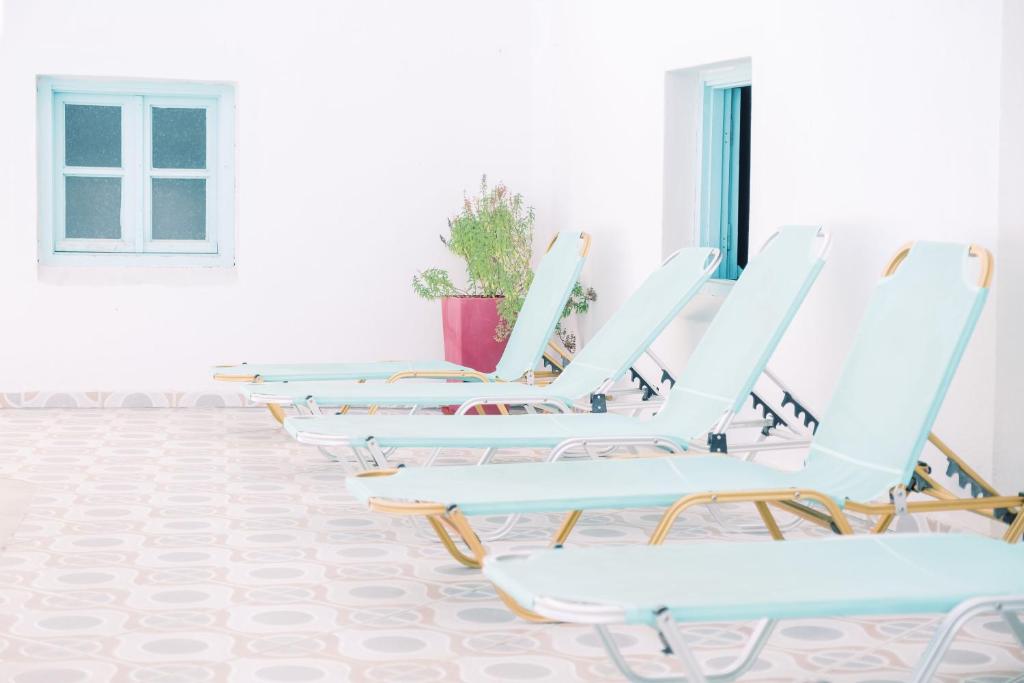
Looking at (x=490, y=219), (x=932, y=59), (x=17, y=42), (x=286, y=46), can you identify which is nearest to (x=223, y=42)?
(x=286, y=46)

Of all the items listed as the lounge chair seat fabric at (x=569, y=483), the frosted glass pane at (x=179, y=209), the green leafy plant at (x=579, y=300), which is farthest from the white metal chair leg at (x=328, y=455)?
the frosted glass pane at (x=179, y=209)

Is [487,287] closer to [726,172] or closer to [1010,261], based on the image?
[726,172]

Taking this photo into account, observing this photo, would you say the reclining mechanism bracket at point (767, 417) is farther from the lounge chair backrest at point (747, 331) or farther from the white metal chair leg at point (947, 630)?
the white metal chair leg at point (947, 630)

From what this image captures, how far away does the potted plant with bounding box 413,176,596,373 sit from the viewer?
24.3ft

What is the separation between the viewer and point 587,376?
5527 mm

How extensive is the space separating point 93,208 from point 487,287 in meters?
2.63

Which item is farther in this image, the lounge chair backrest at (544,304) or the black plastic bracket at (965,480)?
the lounge chair backrest at (544,304)

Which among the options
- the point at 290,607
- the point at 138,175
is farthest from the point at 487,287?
the point at 290,607

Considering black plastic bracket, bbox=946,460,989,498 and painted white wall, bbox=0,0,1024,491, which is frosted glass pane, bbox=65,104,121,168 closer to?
painted white wall, bbox=0,0,1024,491

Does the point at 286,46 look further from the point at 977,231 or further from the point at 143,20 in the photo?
the point at 977,231

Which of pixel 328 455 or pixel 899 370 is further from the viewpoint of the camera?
pixel 328 455

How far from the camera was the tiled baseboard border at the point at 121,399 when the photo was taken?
7.75m

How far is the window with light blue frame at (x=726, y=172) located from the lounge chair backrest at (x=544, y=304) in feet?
2.10

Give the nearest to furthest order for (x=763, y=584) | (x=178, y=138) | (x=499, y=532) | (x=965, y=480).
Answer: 1. (x=763, y=584)
2. (x=965, y=480)
3. (x=499, y=532)
4. (x=178, y=138)
